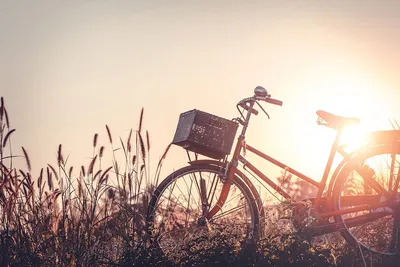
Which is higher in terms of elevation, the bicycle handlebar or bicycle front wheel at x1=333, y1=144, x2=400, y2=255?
the bicycle handlebar

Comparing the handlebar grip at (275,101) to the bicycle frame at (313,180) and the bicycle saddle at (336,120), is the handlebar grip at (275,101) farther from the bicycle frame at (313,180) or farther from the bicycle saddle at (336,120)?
the bicycle saddle at (336,120)

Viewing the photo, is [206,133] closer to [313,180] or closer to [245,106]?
[245,106]

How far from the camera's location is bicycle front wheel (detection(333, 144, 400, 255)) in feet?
22.2

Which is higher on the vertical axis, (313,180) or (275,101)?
(275,101)

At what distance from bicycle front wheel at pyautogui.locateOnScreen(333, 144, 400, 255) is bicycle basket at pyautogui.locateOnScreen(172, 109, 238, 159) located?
1.09m

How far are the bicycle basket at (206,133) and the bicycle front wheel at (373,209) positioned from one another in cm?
109

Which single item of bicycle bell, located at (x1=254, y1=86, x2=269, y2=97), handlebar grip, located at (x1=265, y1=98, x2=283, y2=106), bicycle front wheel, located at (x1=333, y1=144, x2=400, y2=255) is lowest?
bicycle front wheel, located at (x1=333, y1=144, x2=400, y2=255)

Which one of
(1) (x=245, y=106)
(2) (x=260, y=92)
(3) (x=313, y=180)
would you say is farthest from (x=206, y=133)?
(3) (x=313, y=180)

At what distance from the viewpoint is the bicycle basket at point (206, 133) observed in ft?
22.0

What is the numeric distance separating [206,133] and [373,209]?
1.70 metres

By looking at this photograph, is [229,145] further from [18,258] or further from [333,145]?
[18,258]

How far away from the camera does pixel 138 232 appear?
5938 millimetres

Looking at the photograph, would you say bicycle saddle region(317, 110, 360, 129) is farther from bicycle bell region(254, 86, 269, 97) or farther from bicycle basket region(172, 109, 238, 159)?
bicycle basket region(172, 109, 238, 159)

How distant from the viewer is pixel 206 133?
673 cm
